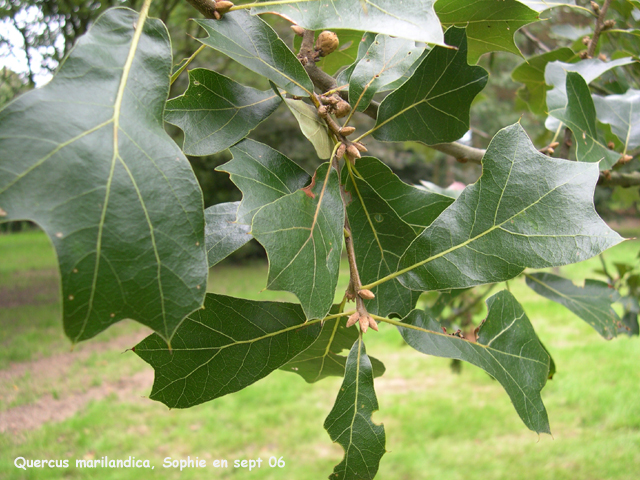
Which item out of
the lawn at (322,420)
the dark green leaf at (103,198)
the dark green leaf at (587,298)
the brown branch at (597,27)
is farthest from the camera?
the lawn at (322,420)

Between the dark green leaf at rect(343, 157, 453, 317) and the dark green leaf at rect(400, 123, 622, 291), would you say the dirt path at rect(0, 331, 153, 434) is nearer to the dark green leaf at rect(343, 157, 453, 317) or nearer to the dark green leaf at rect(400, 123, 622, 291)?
the dark green leaf at rect(343, 157, 453, 317)

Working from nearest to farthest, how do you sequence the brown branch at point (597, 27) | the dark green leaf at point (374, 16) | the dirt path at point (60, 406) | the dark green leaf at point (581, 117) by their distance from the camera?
the dark green leaf at point (374, 16) → the dark green leaf at point (581, 117) → the brown branch at point (597, 27) → the dirt path at point (60, 406)

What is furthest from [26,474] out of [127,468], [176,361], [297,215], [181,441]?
[297,215]

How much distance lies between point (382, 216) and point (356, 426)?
0.28 m

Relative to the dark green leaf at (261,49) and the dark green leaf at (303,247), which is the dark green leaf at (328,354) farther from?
the dark green leaf at (261,49)

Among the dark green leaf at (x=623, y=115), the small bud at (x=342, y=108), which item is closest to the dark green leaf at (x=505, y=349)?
the small bud at (x=342, y=108)

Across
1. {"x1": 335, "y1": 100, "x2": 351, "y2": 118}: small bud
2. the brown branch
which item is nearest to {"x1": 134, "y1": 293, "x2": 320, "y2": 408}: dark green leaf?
{"x1": 335, "y1": 100, "x2": 351, "y2": 118}: small bud

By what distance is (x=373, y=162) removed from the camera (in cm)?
65

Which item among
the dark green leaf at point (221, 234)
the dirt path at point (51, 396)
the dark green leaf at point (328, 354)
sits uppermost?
the dark green leaf at point (221, 234)

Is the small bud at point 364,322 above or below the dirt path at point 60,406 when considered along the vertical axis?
above

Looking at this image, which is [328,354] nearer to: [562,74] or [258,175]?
[258,175]

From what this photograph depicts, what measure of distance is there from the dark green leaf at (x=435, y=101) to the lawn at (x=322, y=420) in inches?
104

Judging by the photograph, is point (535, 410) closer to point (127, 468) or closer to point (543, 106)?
point (543, 106)

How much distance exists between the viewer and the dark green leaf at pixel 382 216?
665mm
